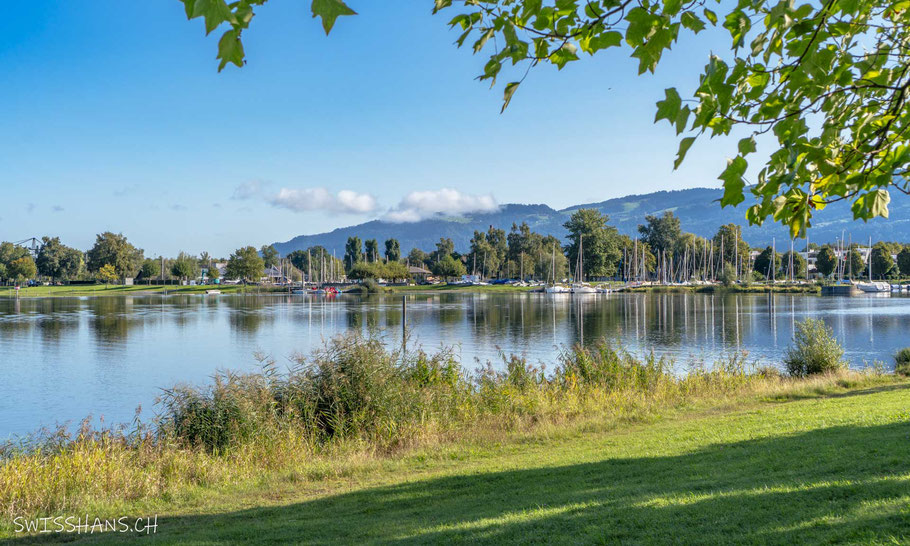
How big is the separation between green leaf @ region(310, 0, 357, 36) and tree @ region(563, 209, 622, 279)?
122 meters

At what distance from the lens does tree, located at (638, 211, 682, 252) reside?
141 metres

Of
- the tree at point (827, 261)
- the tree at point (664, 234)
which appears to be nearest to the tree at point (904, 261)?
the tree at point (827, 261)

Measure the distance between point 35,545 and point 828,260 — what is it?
135043mm

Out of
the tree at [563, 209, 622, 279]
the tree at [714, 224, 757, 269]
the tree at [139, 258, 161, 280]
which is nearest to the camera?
the tree at [563, 209, 622, 279]

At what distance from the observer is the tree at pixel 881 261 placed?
121 m

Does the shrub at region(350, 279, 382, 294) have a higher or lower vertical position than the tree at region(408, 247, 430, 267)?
lower

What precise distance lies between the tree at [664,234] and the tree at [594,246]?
621 inches

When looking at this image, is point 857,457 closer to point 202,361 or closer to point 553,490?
point 553,490

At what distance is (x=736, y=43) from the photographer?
148 inches

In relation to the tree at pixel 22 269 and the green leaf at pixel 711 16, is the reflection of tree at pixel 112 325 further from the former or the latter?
the tree at pixel 22 269

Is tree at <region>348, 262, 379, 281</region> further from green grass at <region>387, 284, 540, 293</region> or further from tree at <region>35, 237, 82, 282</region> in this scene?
tree at <region>35, 237, 82, 282</region>

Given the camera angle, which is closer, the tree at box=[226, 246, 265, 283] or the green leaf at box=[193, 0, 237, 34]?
the green leaf at box=[193, 0, 237, 34]

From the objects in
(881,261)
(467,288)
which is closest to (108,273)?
(467,288)

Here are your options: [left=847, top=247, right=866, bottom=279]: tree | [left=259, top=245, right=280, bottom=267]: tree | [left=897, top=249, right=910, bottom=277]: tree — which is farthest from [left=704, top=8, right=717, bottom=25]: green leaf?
[left=259, top=245, right=280, bottom=267]: tree
